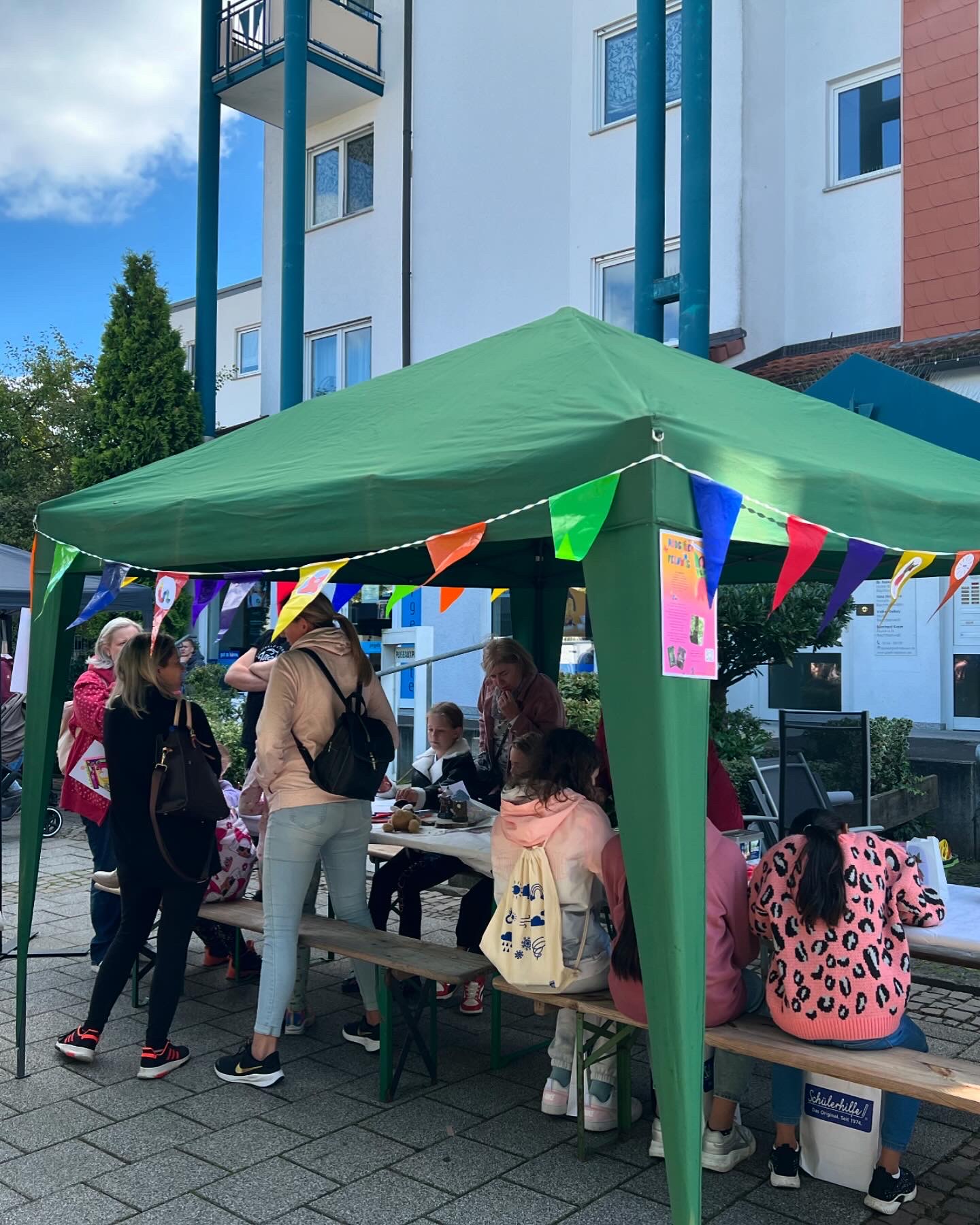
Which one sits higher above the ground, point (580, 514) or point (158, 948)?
point (580, 514)

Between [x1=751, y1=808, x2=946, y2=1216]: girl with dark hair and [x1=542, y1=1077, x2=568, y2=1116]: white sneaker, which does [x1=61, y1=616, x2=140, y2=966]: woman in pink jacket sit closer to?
[x1=542, y1=1077, x2=568, y2=1116]: white sneaker

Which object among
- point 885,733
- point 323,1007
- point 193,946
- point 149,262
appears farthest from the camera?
point 149,262

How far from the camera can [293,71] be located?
12.4m

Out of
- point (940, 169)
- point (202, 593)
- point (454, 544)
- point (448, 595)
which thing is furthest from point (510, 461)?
point (940, 169)

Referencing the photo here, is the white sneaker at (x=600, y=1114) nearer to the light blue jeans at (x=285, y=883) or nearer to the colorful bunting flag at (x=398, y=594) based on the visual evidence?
the light blue jeans at (x=285, y=883)

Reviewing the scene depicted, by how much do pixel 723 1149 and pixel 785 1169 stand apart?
0.22 metres

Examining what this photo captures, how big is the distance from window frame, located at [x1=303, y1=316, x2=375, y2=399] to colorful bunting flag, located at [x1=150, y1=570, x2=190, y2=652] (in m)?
11.6

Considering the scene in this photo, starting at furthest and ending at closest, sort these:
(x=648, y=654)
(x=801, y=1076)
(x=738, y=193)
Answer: (x=738, y=193), (x=801, y=1076), (x=648, y=654)

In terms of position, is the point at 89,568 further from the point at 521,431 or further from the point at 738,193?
the point at 738,193

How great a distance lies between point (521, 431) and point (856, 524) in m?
1.13

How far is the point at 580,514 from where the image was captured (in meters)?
3.05

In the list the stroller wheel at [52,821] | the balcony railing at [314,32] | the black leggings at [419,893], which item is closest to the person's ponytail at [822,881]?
the black leggings at [419,893]

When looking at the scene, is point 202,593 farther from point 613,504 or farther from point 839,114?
point 839,114

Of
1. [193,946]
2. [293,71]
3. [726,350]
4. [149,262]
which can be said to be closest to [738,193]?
[726,350]
